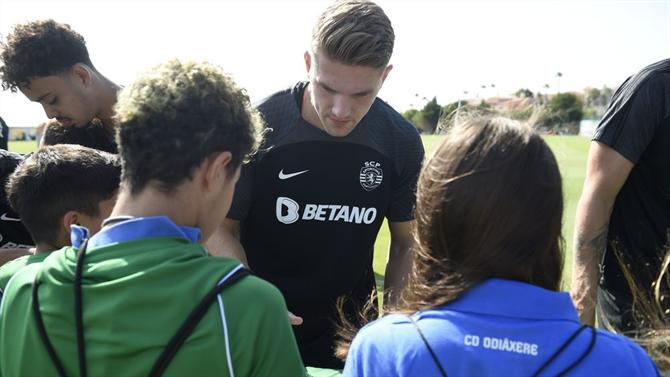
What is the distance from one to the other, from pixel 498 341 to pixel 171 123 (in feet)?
2.88

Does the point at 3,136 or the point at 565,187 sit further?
the point at 3,136

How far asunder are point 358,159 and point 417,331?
1.51 metres

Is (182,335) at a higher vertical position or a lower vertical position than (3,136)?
higher

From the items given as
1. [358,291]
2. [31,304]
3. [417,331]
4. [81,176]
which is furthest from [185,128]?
[358,291]

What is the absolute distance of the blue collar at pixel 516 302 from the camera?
1234 millimetres

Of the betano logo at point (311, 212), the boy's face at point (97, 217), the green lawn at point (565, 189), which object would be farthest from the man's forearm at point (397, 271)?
the boy's face at point (97, 217)

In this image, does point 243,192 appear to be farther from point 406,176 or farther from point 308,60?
A: point 406,176

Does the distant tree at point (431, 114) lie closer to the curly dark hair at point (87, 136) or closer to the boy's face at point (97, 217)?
the boy's face at point (97, 217)

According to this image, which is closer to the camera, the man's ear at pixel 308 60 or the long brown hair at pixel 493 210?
the long brown hair at pixel 493 210

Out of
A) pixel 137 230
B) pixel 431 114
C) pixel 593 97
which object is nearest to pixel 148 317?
pixel 137 230

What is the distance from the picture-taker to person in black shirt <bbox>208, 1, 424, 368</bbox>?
8.39 feet

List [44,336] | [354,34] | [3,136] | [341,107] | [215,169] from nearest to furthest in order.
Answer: [44,336] → [215,169] → [354,34] → [341,107] → [3,136]

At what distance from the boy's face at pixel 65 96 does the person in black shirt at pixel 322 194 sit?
38.7 inches

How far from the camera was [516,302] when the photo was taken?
48.8 inches
